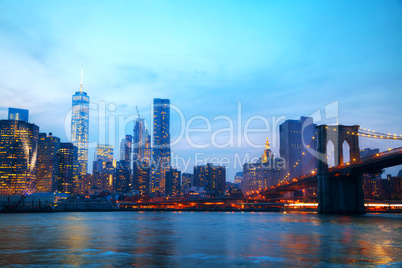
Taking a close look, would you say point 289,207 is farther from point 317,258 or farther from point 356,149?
point 317,258

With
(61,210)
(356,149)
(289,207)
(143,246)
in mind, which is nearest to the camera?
(143,246)

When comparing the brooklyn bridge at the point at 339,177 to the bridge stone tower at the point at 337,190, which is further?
the bridge stone tower at the point at 337,190

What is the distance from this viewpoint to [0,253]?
27844 millimetres

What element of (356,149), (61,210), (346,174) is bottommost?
(61,210)

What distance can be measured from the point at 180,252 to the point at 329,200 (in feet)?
200

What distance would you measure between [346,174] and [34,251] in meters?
61.6

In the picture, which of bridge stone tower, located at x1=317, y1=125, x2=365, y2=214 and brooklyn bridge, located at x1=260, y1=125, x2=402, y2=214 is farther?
bridge stone tower, located at x1=317, y1=125, x2=365, y2=214

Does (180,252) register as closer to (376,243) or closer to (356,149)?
(376,243)

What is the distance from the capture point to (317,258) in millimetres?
25531

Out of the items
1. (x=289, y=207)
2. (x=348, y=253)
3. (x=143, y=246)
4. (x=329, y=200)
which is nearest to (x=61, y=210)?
(x=289, y=207)

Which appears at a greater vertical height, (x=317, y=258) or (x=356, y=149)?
(x=356, y=149)

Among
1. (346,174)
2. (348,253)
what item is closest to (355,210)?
(346,174)

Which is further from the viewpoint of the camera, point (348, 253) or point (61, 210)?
point (61, 210)

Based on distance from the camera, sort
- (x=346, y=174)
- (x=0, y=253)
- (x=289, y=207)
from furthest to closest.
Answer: (x=289, y=207) < (x=346, y=174) < (x=0, y=253)
